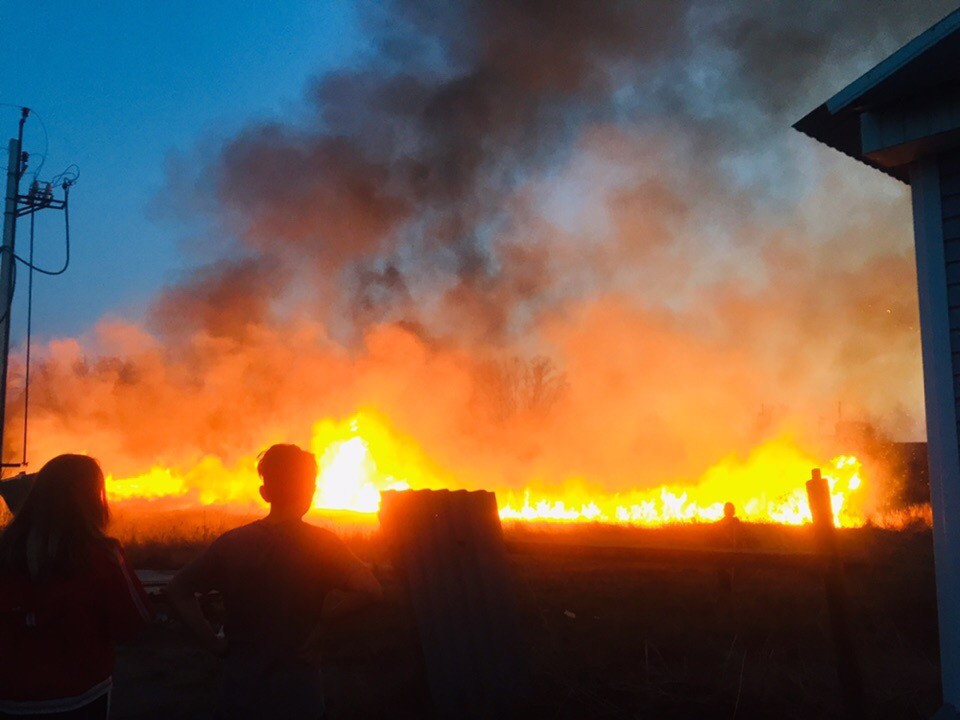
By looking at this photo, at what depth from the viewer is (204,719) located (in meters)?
5.68

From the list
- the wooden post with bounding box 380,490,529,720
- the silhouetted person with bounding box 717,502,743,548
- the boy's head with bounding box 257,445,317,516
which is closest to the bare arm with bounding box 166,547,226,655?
the boy's head with bounding box 257,445,317,516

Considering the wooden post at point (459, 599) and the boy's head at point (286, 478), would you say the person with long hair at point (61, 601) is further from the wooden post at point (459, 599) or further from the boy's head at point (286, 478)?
the wooden post at point (459, 599)

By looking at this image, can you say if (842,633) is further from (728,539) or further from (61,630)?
(728,539)

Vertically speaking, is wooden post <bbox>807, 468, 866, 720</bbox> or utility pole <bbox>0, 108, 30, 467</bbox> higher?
utility pole <bbox>0, 108, 30, 467</bbox>

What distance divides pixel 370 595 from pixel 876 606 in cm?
796

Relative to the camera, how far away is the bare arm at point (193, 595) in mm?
2791

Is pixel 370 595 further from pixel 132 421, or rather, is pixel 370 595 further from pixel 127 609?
pixel 132 421

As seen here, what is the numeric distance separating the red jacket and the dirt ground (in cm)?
229

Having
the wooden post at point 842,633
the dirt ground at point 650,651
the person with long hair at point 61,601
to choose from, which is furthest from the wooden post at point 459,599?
the person with long hair at point 61,601

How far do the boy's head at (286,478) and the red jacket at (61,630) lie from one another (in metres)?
0.61

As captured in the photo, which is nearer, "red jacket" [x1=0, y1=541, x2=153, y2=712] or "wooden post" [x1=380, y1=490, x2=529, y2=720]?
"red jacket" [x1=0, y1=541, x2=153, y2=712]

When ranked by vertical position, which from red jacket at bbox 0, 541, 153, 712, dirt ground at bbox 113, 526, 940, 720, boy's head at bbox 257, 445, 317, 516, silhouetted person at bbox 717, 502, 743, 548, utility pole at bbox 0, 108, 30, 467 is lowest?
dirt ground at bbox 113, 526, 940, 720

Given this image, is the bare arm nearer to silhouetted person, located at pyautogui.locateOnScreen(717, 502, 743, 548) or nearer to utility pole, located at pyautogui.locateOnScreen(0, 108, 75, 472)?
silhouetted person, located at pyautogui.locateOnScreen(717, 502, 743, 548)

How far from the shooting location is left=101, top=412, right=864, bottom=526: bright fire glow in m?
22.2
